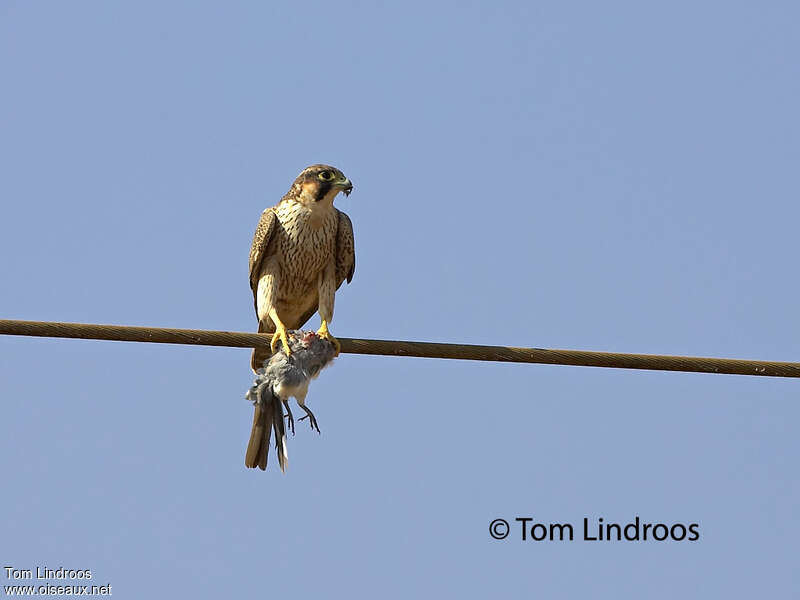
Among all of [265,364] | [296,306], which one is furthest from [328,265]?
[265,364]

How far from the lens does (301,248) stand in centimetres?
1022

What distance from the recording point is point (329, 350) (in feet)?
30.2

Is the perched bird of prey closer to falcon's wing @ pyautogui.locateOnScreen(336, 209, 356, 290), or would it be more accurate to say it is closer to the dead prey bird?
falcon's wing @ pyautogui.locateOnScreen(336, 209, 356, 290)

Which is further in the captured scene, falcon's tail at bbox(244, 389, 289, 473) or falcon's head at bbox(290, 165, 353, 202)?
falcon's head at bbox(290, 165, 353, 202)

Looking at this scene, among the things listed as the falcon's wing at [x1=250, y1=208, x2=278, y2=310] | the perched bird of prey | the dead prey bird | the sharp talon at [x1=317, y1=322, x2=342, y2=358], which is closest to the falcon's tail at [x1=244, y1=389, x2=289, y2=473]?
the dead prey bird

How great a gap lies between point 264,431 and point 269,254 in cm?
176

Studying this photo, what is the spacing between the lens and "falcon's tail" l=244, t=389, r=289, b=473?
9094mm

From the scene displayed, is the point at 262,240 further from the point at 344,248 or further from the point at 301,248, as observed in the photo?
the point at 344,248

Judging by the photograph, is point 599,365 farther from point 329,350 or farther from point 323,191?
point 323,191

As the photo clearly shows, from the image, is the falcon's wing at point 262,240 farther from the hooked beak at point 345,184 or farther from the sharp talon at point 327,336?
the sharp talon at point 327,336

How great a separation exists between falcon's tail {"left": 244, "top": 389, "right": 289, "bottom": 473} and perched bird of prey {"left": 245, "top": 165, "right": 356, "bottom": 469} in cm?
100

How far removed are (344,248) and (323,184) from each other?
1.88ft

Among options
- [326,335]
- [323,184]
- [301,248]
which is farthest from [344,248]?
[326,335]

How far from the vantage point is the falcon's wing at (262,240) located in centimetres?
1024
